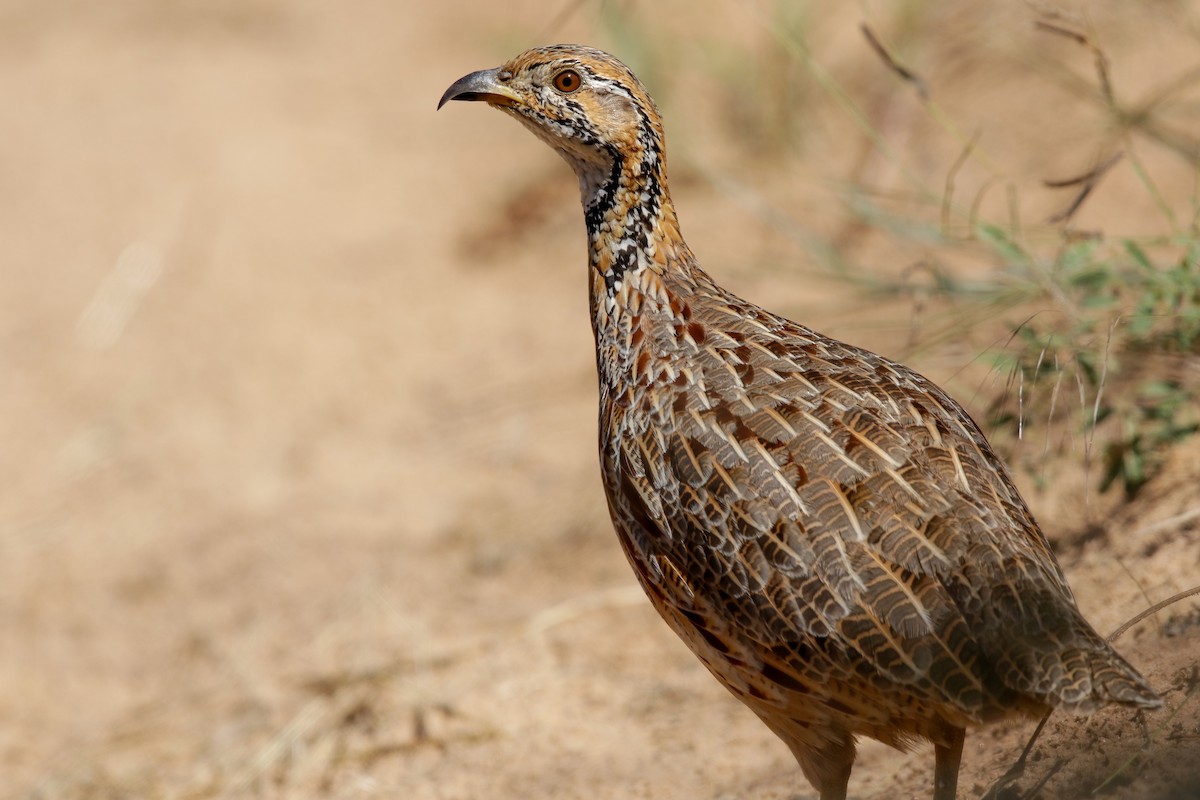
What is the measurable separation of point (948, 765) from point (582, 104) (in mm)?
2298

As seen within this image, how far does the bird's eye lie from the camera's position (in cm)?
450

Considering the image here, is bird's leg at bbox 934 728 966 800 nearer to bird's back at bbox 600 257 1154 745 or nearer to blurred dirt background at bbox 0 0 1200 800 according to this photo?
bird's back at bbox 600 257 1154 745

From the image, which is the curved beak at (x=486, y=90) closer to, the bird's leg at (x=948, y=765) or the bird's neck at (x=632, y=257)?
the bird's neck at (x=632, y=257)

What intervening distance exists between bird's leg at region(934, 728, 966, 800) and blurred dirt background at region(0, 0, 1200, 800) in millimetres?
296

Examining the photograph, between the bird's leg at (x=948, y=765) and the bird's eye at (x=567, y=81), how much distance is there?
232 cm

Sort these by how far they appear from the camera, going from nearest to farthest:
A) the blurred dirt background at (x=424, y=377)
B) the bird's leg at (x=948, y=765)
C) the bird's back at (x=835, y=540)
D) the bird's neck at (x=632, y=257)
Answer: the bird's back at (x=835, y=540) < the bird's leg at (x=948, y=765) < the bird's neck at (x=632, y=257) < the blurred dirt background at (x=424, y=377)

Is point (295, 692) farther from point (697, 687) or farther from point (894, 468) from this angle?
point (894, 468)

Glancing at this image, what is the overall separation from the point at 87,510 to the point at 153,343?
1.62 m

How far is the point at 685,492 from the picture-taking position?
386cm

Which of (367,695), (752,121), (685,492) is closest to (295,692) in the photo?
(367,695)

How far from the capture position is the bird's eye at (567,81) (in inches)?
177

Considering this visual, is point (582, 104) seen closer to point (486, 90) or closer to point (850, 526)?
point (486, 90)

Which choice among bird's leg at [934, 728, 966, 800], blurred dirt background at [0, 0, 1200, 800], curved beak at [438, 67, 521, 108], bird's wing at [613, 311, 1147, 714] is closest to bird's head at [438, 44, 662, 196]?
curved beak at [438, 67, 521, 108]

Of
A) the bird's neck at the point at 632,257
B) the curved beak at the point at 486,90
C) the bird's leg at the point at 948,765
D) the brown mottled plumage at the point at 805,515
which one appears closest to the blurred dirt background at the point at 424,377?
the bird's leg at the point at 948,765
